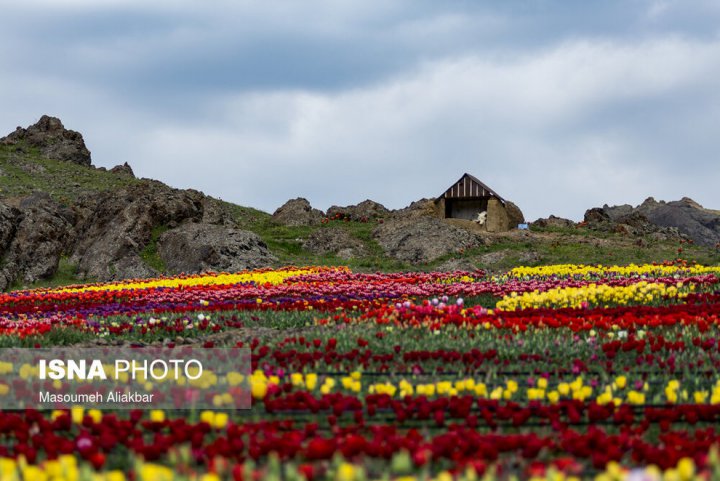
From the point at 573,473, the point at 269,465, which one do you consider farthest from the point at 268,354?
the point at 573,473

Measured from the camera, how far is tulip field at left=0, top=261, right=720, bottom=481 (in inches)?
197

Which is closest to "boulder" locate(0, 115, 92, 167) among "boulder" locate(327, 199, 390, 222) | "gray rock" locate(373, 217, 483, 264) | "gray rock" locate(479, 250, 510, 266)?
"boulder" locate(327, 199, 390, 222)

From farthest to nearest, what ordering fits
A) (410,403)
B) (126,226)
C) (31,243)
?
(126,226) → (31,243) → (410,403)

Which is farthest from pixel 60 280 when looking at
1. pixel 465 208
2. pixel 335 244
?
pixel 465 208

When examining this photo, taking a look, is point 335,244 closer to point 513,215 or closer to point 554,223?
point 513,215

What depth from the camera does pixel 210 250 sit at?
1329 inches

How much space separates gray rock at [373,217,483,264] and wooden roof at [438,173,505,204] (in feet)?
21.3

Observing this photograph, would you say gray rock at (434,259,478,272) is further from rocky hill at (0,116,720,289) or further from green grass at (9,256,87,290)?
green grass at (9,256,87,290)

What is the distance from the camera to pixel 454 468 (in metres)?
5.14

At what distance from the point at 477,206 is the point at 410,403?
45.0 meters

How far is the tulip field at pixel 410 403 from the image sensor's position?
5012mm

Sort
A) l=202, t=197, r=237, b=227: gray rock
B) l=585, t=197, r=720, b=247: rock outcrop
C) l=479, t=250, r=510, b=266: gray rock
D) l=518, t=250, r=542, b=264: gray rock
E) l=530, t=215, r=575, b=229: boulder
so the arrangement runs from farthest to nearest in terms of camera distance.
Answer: l=585, t=197, r=720, b=247: rock outcrop → l=530, t=215, r=575, b=229: boulder → l=202, t=197, r=237, b=227: gray rock → l=479, t=250, r=510, b=266: gray rock → l=518, t=250, r=542, b=264: gray rock

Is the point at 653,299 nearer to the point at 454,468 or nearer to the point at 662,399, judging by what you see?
the point at 662,399

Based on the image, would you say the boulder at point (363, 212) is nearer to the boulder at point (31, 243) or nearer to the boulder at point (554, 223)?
the boulder at point (554, 223)
